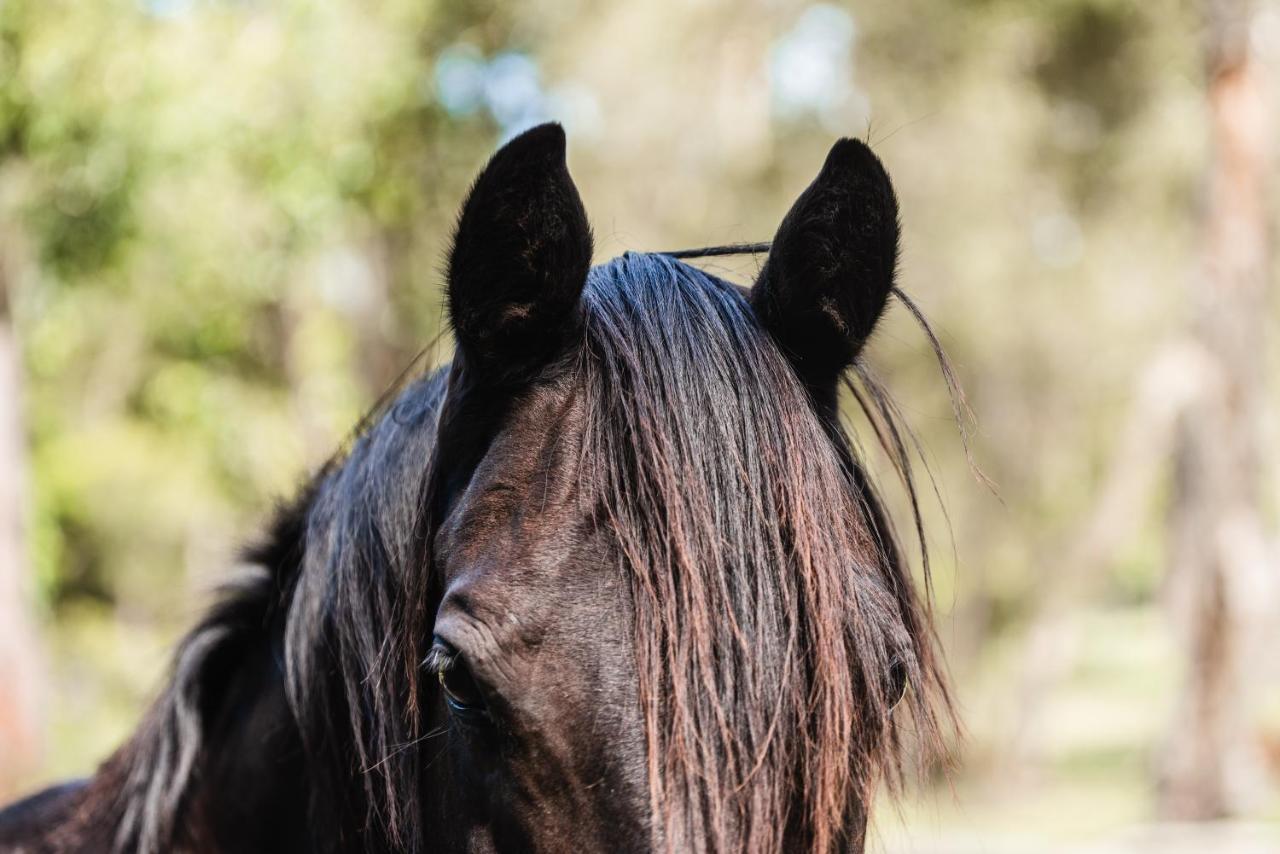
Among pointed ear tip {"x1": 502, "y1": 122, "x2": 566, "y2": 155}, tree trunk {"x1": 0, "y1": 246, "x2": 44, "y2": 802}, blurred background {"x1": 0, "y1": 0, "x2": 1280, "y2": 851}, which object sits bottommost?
pointed ear tip {"x1": 502, "y1": 122, "x2": 566, "y2": 155}

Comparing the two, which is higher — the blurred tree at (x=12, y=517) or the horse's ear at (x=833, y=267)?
the blurred tree at (x=12, y=517)

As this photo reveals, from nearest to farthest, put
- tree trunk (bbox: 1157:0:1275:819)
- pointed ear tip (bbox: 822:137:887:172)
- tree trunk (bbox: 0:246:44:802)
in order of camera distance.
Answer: pointed ear tip (bbox: 822:137:887:172) < tree trunk (bbox: 0:246:44:802) < tree trunk (bbox: 1157:0:1275:819)

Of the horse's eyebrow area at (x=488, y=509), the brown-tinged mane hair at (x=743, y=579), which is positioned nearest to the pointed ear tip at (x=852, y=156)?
the brown-tinged mane hair at (x=743, y=579)

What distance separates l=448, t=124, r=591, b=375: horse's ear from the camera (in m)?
1.52

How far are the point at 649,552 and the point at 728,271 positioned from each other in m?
0.85

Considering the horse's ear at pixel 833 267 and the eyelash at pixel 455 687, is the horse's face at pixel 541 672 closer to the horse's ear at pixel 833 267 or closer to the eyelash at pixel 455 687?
the eyelash at pixel 455 687

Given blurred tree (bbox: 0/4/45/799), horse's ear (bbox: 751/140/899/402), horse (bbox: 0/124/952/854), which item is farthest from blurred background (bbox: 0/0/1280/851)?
horse's ear (bbox: 751/140/899/402)

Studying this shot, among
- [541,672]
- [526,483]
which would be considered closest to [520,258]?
[526,483]

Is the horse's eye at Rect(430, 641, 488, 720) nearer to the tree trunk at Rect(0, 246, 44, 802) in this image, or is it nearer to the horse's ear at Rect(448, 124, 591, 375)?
the horse's ear at Rect(448, 124, 591, 375)

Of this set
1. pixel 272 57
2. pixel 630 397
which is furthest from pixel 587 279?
pixel 272 57

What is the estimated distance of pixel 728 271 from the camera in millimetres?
2174

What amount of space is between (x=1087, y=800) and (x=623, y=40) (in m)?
14.2

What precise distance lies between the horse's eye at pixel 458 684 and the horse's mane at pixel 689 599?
158 mm

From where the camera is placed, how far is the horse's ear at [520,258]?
152 centimetres
